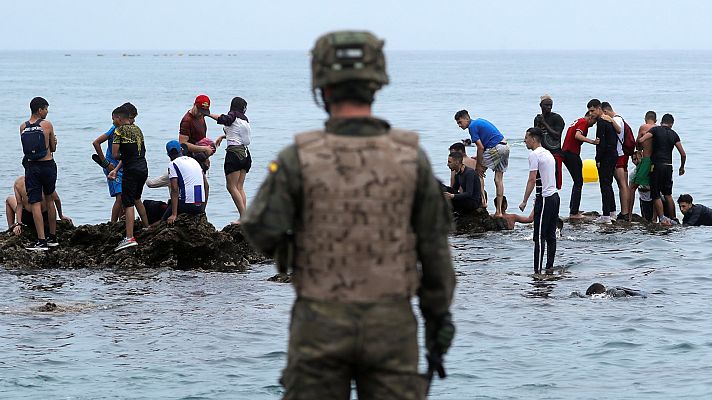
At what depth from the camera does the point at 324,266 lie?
4828 mm

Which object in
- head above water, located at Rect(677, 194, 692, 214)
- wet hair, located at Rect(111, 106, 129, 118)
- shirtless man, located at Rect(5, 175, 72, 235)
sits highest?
wet hair, located at Rect(111, 106, 129, 118)

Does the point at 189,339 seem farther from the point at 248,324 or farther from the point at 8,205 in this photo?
the point at 8,205

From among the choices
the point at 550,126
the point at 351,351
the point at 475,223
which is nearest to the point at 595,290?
the point at 550,126

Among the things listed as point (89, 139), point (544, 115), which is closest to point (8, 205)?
point (544, 115)

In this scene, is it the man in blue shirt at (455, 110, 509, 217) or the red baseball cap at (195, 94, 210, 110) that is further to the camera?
the man in blue shirt at (455, 110, 509, 217)

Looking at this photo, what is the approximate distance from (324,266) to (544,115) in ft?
46.0

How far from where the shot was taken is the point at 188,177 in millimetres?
15391

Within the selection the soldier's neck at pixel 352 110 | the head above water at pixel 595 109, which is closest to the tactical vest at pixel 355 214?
the soldier's neck at pixel 352 110

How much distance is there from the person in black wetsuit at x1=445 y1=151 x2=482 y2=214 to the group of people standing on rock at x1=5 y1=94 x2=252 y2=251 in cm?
319

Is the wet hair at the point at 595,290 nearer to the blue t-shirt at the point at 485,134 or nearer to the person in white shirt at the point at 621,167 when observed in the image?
the blue t-shirt at the point at 485,134

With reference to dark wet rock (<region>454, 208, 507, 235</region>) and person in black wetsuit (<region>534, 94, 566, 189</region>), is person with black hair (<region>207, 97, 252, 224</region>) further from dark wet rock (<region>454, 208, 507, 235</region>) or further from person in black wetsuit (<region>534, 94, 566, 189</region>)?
person in black wetsuit (<region>534, 94, 566, 189</region>)

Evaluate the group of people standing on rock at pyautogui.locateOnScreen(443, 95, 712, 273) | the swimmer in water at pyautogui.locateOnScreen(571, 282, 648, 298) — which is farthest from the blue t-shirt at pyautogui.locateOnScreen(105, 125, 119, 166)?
the swimmer in water at pyautogui.locateOnScreen(571, 282, 648, 298)

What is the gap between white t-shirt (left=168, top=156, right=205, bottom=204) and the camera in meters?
15.4

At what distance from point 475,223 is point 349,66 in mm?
14617
